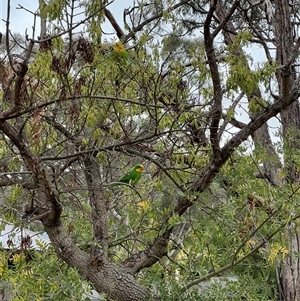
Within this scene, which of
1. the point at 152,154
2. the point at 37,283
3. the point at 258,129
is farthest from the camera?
the point at 258,129

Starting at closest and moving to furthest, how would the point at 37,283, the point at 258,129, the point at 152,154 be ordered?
the point at 37,283, the point at 152,154, the point at 258,129

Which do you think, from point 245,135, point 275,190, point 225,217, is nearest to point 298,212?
point 275,190

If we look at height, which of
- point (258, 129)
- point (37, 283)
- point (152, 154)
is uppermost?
point (258, 129)

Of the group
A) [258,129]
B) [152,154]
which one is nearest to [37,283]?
[152,154]

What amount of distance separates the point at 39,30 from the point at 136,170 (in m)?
1.17

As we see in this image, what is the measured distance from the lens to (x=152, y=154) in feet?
10.6

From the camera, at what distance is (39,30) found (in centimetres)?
204

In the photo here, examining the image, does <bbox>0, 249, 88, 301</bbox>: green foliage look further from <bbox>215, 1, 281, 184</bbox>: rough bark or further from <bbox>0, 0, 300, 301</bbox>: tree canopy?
<bbox>215, 1, 281, 184</bbox>: rough bark

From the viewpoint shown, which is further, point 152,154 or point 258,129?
point 258,129

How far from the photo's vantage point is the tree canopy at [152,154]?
2.18 meters

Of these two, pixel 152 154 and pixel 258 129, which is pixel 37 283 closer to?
pixel 152 154

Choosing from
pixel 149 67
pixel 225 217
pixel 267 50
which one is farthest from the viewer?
pixel 267 50

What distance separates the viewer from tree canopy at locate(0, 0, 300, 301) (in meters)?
2.18

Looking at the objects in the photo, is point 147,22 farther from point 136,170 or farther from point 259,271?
point 259,271
